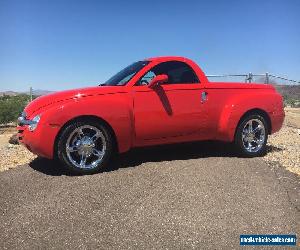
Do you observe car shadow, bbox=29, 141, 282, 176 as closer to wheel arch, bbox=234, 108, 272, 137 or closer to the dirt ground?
the dirt ground

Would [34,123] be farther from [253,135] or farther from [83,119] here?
[253,135]

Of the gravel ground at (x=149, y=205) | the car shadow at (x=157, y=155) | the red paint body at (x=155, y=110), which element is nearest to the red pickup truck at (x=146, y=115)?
the red paint body at (x=155, y=110)

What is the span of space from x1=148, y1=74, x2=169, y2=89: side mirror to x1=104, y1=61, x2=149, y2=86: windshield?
38 cm

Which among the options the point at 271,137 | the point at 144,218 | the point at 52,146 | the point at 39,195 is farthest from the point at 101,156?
the point at 271,137

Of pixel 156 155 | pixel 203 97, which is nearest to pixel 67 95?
pixel 156 155

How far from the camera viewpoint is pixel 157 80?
6.81 meters

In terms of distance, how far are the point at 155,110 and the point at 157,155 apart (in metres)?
1.08

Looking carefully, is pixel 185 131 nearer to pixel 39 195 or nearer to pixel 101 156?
pixel 101 156

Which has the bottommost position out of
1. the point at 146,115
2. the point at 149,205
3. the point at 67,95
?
the point at 149,205

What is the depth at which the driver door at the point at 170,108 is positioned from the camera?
6871 mm

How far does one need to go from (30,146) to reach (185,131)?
2.53 m

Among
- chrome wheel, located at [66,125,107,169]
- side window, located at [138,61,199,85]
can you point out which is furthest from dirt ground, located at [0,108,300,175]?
side window, located at [138,61,199,85]

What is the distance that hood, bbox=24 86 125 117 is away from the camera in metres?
6.48

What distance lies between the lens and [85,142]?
645cm
